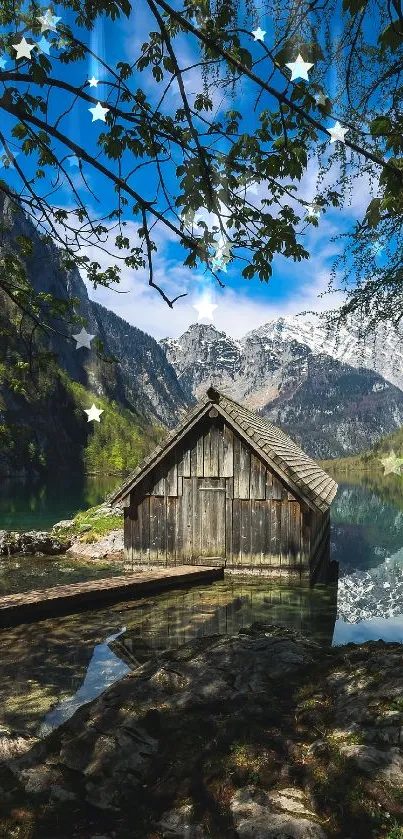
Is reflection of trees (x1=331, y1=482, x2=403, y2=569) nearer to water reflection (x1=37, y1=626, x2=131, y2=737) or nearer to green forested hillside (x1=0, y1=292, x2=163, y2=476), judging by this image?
water reflection (x1=37, y1=626, x2=131, y2=737)

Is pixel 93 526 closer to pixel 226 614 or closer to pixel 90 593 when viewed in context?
pixel 90 593

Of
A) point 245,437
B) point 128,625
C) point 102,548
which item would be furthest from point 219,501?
point 102,548

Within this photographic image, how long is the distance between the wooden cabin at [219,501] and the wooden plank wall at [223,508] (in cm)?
3

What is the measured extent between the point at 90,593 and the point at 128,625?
61.1 inches

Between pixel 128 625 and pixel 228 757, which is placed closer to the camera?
pixel 228 757

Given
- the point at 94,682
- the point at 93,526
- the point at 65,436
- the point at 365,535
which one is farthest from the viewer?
the point at 65,436

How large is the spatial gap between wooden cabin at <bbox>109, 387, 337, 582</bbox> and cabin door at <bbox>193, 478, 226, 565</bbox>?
1.2 inches

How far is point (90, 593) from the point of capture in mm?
12906

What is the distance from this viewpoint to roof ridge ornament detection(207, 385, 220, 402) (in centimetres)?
1703

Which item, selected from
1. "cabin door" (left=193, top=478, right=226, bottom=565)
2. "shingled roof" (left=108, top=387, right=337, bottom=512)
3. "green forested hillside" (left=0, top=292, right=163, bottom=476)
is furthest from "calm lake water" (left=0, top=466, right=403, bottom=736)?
"green forested hillside" (left=0, top=292, right=163, bottom=476)

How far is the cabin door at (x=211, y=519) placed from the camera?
17.3m

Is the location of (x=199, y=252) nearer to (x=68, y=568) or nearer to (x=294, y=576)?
(x=294, y=576)

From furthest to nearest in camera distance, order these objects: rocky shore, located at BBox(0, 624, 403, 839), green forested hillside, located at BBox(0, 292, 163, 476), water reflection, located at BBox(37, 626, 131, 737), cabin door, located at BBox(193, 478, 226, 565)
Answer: green forested hillside, located at BBox(0, 292, 163, 476)
cabin door, located at BBox(193, 478, 226, 565)
water reflection, located at BBox(37, 626, 131, 737)
rocky shore, located at BBox(0, 624, 403, 839)

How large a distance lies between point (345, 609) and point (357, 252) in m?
14.6
